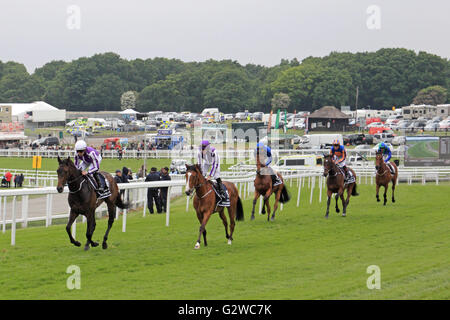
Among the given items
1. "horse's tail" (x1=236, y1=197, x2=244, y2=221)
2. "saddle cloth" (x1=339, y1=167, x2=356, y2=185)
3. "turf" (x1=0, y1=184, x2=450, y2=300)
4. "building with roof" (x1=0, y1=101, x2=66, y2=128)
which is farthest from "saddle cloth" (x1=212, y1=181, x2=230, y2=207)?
"building with roof" (x1=0, y1=101, x2=66, y2=128)

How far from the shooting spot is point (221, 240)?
1189 cm

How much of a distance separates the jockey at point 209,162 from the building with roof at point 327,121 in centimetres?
5484

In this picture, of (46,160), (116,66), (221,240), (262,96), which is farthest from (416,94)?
(221,240)

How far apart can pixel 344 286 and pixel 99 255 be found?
3.85 m

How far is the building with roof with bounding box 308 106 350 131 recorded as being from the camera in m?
65.6

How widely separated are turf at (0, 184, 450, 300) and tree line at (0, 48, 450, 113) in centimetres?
7906

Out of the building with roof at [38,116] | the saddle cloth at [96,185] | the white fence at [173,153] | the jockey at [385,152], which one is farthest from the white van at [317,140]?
the saddle cloth at [96,185]

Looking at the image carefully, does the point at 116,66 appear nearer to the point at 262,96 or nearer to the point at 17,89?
the point at 17,89

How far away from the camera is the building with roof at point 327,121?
Answer: 65625 millimetres

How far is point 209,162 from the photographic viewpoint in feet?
37.1

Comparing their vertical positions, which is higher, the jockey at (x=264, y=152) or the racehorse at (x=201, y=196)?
the jockey at (x=264, y=152)

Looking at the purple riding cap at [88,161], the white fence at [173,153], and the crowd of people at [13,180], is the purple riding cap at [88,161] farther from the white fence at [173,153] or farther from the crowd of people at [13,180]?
the white fence at [173,153]

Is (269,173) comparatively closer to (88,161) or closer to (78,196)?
(88,161)

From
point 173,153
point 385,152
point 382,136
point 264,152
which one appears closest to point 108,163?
point 173,153
